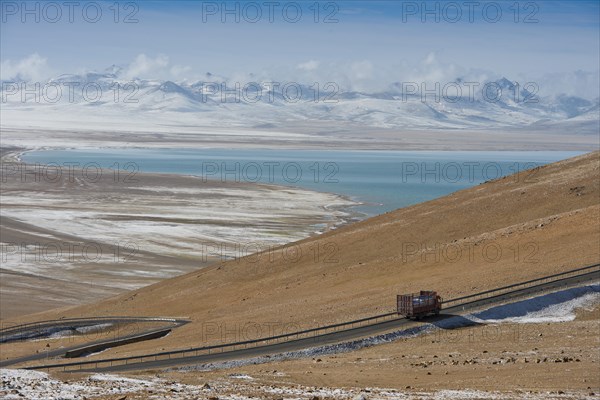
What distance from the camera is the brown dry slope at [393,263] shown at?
4516 centimetres

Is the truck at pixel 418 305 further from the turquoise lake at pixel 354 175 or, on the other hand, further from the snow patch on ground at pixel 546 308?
the turquoise lake at pixel 354 175

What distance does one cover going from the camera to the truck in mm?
39344

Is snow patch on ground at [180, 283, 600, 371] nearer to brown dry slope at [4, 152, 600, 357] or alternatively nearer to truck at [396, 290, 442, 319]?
truck at [396, 290, 442, 319]

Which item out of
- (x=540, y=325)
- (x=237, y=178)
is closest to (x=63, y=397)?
(x=540, y=325)

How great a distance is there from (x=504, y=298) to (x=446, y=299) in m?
2.77

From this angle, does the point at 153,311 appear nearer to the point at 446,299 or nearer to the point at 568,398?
the point at 446,299

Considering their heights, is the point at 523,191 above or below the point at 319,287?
above

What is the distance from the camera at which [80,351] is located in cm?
4050

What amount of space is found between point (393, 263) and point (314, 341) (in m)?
18.6

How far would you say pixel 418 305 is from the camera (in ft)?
129

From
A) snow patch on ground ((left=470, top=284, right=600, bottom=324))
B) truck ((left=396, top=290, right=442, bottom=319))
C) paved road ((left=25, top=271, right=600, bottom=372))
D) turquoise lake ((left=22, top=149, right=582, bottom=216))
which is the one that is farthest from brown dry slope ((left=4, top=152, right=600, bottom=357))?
turquoise lake ((left=22, top=149, right=582, bottom=216))

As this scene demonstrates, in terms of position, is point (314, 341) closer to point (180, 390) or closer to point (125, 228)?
point (180, 390)

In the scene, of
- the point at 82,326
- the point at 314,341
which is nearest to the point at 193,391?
the point at 314,341

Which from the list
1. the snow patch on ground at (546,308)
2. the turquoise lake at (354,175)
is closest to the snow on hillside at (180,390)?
the snow patch on ground at (546,308)
